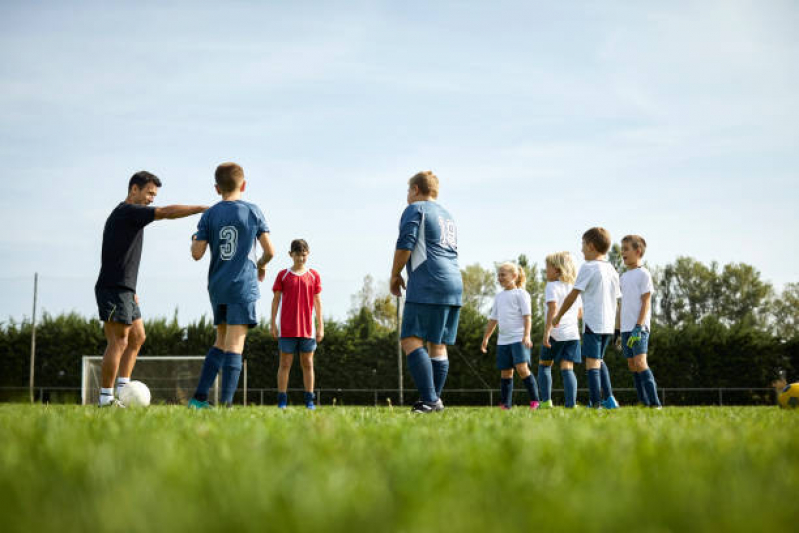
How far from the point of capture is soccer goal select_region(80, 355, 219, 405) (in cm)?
1738

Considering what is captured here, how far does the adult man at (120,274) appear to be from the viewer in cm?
635

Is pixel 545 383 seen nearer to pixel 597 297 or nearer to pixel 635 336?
pixel 597 297

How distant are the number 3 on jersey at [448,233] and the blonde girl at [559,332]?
3.17 m

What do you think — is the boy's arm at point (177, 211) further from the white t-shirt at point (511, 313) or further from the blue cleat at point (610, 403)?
the blue cleat at point (610, 403)

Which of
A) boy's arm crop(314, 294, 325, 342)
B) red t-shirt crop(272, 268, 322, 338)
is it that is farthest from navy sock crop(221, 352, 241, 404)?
red t-shirt crop(272, 268, 322, 338)

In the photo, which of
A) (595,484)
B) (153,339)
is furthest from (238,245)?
(153,339)

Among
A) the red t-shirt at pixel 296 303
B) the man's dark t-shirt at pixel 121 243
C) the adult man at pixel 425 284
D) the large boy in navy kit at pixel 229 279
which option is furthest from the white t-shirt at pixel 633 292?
the man's dark t-shirt at pixel 121 243

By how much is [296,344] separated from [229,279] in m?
3.28

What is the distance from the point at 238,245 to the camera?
18.7ft

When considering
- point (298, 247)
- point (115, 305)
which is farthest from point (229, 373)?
point (298, 247)

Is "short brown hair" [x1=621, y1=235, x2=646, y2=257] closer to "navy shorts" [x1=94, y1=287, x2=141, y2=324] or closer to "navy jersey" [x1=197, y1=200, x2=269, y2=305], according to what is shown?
"navy jersey" [x1=197, y1=200, x2=269, y2=305]

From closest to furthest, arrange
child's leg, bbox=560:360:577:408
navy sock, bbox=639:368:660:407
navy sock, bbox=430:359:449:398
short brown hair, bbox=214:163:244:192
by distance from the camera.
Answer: short brown hair, bbox=214:163:244:192, navy sock, bbox=430:359:449:398, navy sock, bbox=639:368:660:407, child's leg, bbox=560:360:577:408

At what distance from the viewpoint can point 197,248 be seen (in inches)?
223

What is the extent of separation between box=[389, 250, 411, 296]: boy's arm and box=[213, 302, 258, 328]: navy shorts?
1231 millimetres
